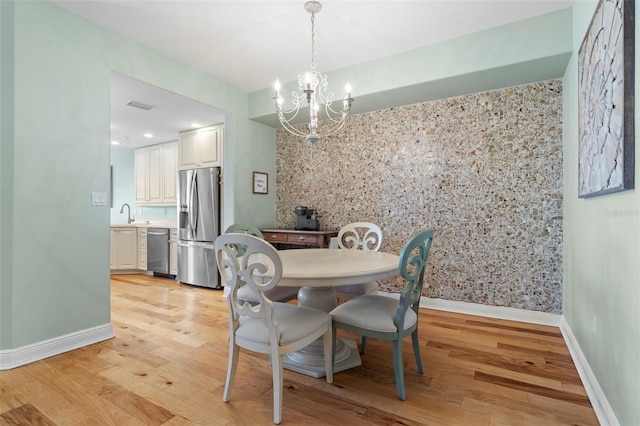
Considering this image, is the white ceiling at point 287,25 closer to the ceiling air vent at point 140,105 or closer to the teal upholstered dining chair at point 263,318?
the ceiling air vent at point 140,105

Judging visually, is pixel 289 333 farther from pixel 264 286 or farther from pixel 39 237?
pixel 39 237

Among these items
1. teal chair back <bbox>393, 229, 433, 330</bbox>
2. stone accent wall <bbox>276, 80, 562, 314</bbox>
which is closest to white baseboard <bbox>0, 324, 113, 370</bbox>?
teal chair back <bbox>393, 229, 433, 330</bbox>

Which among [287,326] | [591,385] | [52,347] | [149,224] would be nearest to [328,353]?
[287,326]

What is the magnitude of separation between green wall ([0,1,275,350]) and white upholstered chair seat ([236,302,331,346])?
159 cm

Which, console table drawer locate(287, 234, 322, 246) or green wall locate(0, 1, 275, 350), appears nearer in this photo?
green wall locate(0, 1, 275, 350)

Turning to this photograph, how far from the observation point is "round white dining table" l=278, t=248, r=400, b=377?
5.50 feet

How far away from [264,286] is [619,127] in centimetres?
175

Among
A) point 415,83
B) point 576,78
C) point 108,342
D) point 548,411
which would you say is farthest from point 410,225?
point 108,342

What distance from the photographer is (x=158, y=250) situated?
525 centimetres

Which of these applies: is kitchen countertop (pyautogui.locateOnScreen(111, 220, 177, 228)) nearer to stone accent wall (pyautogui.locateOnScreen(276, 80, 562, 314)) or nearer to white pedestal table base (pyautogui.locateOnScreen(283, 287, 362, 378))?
stone accent wall (pyautogui.locateOnScreen(276, 80, 562, 314))

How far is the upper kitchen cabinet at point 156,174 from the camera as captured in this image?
220 inches

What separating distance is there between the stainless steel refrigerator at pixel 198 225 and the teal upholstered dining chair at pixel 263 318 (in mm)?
2773

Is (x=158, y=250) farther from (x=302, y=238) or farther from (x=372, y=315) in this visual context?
(x=372, y=315)

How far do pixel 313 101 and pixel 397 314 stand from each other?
154 cm
